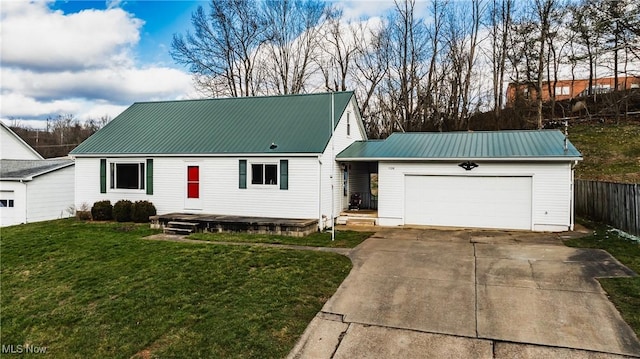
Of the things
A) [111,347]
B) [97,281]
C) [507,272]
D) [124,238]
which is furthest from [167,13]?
[507,272]

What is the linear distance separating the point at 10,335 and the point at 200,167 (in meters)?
9.50

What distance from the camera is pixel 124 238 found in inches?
515

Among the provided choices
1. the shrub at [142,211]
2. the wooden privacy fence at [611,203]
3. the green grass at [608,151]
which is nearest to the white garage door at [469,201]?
the wooden privacy fence at [611,203]

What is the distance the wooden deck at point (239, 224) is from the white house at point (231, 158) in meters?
0.80

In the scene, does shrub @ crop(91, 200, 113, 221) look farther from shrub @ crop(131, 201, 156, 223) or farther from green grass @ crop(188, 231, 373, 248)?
green grass @ crop(188, 231, 373, 248)

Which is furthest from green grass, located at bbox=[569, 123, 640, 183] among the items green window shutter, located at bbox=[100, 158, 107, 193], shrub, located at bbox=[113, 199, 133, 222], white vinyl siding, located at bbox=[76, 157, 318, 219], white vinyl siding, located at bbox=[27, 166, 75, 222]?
white vinyl siding, located at bbox=[27, 166, 75, 222]

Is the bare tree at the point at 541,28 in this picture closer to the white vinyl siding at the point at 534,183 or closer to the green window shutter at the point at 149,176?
the white vinyl siding at the point at 534,183

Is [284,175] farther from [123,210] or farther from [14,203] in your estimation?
[14,203]

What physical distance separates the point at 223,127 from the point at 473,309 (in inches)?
529

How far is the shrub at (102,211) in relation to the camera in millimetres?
16750

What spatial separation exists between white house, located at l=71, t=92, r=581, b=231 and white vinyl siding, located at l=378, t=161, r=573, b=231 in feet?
0.11

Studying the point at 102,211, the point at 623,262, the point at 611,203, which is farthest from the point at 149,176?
the point at 611,203

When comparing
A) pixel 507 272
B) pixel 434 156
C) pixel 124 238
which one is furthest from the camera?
pixel 434 156

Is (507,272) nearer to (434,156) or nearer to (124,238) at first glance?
(434,156)
